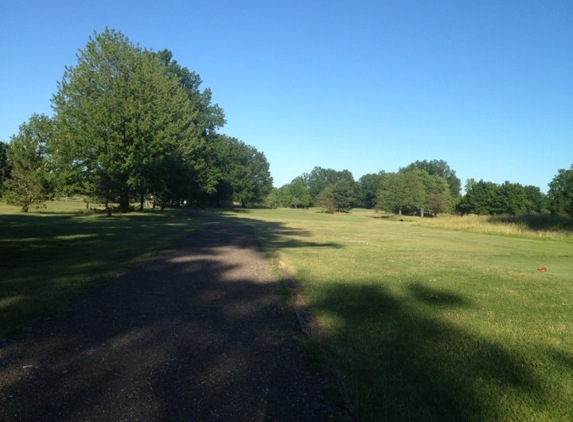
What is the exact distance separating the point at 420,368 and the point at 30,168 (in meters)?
42.0

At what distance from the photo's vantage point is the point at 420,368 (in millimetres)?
4355

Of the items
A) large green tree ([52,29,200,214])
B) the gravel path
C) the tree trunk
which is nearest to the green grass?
the gravel path

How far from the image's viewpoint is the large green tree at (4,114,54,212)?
35.8 meters

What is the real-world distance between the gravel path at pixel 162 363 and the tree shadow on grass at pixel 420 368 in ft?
1.76

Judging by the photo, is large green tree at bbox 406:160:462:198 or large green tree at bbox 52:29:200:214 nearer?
large green tree at bbox 52:29:200:214

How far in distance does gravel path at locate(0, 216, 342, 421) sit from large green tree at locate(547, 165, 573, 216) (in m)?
94.1

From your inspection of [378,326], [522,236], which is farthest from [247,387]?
[522,236]

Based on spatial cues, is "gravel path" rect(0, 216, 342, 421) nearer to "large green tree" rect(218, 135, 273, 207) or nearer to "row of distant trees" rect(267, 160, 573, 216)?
"large green tree" rect(218, 135, 273, 207)

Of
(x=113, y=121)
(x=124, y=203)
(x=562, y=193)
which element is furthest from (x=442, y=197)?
(x=113, y=121)

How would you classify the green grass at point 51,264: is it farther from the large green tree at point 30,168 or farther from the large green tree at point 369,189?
the large green tree at point 369,189

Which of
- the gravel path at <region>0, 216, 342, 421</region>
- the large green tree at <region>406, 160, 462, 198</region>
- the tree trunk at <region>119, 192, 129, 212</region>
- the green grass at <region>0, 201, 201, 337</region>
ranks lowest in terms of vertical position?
the green grass at <region>0, 201, 201, 337</region>

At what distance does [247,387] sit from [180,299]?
12.5ft

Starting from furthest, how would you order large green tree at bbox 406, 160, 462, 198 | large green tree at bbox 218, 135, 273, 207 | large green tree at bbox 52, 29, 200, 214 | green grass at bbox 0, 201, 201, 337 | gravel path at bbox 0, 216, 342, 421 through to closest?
large green tree at bbox 406, 160, 462, 198 < large green tree at bbox 218, 135, 273, 207 < large green tree at bbox 52, 29, 200, 214 < green grass at bbox 0, 201, 201, 337 < gravel path at bbox 0, 216, 342, 421

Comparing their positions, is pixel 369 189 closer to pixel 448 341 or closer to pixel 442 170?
pixel 442 170
